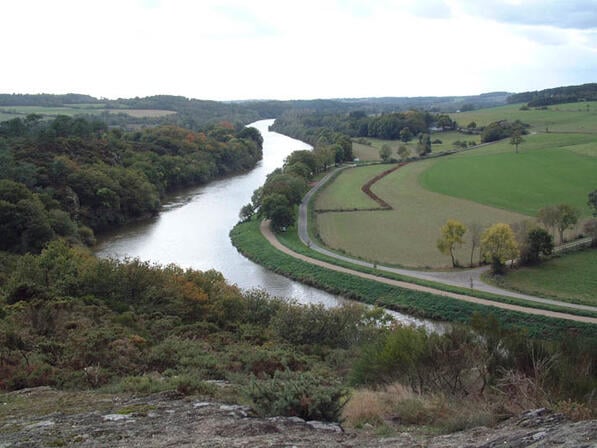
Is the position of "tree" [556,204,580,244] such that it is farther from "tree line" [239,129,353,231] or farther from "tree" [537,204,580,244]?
"tree line" [239,129,353,231]

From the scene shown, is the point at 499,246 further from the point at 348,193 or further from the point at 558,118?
the point at 558,118

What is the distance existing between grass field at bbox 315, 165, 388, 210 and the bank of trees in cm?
1773

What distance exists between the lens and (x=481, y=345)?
12719 mm

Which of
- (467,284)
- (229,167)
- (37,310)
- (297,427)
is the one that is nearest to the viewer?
(297,427)

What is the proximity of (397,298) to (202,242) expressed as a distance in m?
19.8

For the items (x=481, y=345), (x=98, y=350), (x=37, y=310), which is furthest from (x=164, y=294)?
(x=481, y=345)

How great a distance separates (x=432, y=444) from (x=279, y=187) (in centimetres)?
4312

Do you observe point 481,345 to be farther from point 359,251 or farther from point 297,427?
point 359,251

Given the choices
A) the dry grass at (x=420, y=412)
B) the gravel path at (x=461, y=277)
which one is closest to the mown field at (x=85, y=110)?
the gravel path at (x=461, y=277)

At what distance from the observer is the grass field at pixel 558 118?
4230 inches

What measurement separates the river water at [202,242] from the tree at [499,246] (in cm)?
740

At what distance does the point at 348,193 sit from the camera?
200ft

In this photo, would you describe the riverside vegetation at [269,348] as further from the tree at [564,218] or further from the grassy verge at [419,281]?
the tree at [564,218]

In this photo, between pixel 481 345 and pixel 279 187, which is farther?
pixel 279 187
